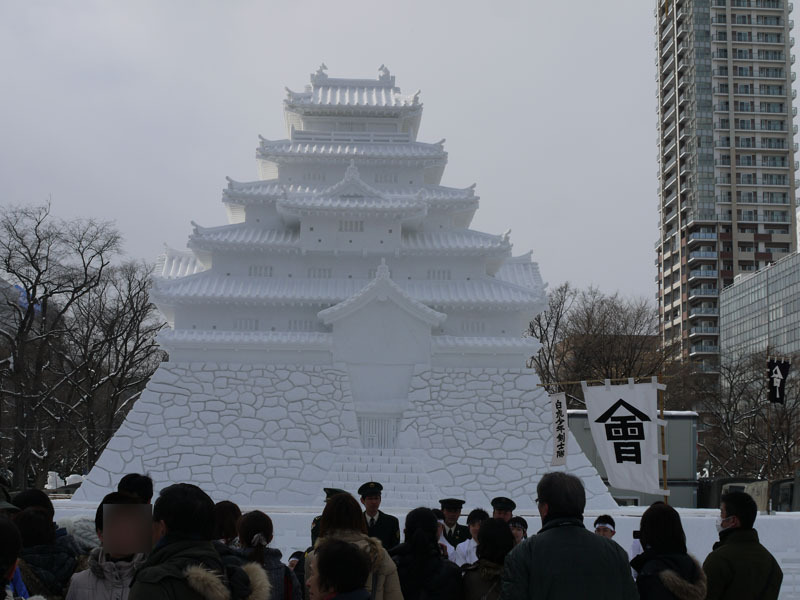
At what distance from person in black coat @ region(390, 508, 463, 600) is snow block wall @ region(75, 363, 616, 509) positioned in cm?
1455

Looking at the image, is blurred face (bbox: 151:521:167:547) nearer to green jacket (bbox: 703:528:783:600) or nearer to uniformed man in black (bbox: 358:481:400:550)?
green jacket (bbox: 703:528:783:600)

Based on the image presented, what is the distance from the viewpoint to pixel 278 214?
83.3ft

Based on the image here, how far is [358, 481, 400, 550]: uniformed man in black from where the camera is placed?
8422 millimetres

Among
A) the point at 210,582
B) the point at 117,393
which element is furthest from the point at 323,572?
the point at 117,393

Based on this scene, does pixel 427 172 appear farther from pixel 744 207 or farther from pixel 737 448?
pixel 744 207

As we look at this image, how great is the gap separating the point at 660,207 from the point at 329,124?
59.9 m

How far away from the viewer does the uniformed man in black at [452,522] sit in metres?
9.49

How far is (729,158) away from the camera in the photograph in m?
76.1

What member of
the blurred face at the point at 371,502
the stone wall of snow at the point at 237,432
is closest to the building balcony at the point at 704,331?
the stone wall of snow at the point at 237,432

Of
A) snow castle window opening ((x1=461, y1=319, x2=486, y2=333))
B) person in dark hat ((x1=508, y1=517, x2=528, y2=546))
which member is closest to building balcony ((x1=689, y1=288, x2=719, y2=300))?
snow castle window opening ((x1=461, y1=319, x2=486, y2=333))

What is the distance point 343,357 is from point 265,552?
673 inches

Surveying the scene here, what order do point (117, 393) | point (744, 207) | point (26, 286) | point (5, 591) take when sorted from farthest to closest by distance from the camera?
point (744, 207) < point (117, 393) < point (26, 286) < point (5, 591)

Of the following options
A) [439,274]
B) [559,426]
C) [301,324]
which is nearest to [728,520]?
[559,426]

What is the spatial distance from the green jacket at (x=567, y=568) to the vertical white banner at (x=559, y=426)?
12.9m
